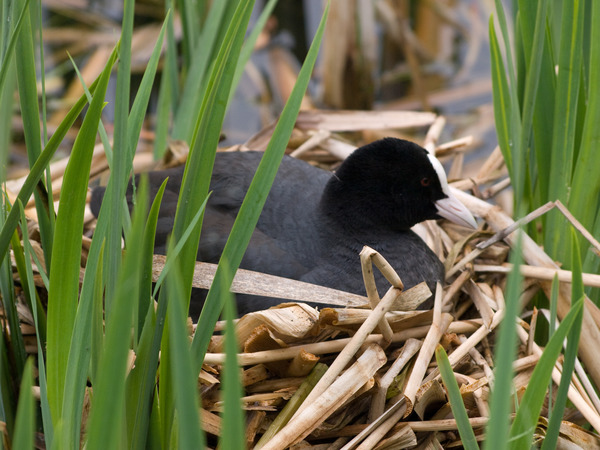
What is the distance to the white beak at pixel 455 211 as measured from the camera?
1.70m

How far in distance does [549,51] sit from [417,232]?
0.62 m

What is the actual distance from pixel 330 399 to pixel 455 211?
666 millimetres

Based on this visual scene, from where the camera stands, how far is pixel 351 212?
1738 mm

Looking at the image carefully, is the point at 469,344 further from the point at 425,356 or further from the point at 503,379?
the point at 503,379

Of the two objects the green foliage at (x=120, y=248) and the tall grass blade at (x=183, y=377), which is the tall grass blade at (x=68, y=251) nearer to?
the green foliage at (x=120, y=248)

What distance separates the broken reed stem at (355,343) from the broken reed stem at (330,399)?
12 millimetres

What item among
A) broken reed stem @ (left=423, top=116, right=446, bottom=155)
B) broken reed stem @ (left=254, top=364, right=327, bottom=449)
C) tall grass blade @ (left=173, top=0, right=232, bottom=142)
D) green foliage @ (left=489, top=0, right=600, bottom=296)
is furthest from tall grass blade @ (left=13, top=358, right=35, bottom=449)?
broken reed stem @ (left=423, top=116, right=446, bottom=155)

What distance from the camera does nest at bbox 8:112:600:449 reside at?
1.23m

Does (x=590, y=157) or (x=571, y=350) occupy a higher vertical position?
(x=590, y=157)

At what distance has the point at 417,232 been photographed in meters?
1.96

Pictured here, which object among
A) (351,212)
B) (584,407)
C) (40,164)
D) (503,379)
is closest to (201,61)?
(351,212)

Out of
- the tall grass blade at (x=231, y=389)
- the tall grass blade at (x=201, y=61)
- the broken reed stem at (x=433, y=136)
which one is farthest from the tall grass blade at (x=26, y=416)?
the broken reed stem at (x=433, y=136)

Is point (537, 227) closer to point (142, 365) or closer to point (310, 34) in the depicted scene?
point (142, 365)

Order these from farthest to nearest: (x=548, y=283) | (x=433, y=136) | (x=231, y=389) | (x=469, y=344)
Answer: (x=433, y=136), (x=548, y=283), (x=469, y=344), (x=231, y=389)
